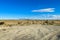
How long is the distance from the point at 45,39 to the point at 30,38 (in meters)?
1.10

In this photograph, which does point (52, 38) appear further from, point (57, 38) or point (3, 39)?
point (3, 39)

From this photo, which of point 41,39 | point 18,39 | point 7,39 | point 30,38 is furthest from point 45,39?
point 7,39

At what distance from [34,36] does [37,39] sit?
2.48 ft

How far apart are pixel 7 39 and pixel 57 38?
358 centimetres

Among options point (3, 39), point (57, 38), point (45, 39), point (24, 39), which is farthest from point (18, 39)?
point (57, 38)

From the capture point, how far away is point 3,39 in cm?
1045

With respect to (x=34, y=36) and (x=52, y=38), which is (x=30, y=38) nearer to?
(x=34, y=36)

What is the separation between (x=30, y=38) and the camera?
1053 cm

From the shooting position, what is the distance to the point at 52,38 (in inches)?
412

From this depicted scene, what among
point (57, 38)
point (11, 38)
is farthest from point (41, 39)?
point (11, 38)

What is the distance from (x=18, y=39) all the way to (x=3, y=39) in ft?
3.59

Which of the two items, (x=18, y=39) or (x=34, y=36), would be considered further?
(x=34, y=36)

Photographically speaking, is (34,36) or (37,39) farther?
(34,36)

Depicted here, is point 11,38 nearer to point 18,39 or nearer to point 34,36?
point 18,39
